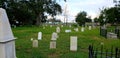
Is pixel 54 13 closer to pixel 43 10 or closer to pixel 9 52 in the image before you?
pixel 43 10

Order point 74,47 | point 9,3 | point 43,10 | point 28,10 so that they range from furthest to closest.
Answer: point 43,10, point 28,10, point 9,3, point 74,47

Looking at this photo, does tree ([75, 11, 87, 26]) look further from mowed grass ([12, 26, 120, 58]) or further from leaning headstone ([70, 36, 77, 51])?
leaning headstone ([70, 36, 77, 51])

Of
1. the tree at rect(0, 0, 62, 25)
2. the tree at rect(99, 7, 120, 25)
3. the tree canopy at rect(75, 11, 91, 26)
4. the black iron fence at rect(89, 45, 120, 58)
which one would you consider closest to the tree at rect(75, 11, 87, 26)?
the tree canopy at rect(75, 11, 91, 26)

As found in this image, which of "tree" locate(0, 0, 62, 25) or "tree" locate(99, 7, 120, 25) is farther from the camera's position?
"tree" locate(99, 7, 120, 25)

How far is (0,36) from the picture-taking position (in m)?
6.45

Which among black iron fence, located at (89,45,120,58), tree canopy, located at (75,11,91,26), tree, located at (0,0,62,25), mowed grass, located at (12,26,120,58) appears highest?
black iron fence, located at (89,45,120,58)

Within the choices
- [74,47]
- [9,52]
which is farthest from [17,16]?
[9,52]

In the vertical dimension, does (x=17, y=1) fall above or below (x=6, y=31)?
below

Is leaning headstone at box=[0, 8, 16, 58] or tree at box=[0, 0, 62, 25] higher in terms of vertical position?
leaning headstone at box=[0, 8, 16, 58]

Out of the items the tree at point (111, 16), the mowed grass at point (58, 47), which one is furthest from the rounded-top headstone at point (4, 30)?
the tree at point (111, 16)

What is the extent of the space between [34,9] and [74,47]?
51.0 m

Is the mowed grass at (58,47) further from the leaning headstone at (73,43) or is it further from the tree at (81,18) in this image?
the tree at (81,18)

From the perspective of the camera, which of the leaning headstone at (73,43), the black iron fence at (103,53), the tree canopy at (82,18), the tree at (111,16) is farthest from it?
the tree canopy at (82,18)

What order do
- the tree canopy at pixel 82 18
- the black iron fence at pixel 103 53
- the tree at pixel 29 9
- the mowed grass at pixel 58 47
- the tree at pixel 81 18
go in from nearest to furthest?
the black iron fence at pixel 103 53 → the mowed grass at pixel 58 47 → the tree at pixel 29 9 → the tree at pixel 81 18 → the tree canopy at pixel 82 18
